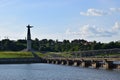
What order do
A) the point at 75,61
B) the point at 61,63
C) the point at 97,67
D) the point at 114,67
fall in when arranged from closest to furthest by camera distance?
1. the point at 114,67
2. the point at 97,67
3. the point at 75,61
4. the point at 61,63

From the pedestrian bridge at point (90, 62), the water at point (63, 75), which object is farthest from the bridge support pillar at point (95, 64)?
the water at point (63, 75)

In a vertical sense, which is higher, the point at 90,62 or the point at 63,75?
the point at 90,62

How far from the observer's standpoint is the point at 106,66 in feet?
382

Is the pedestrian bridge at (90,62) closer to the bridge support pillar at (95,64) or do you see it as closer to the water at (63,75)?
the bridge support pillar at (95,64)

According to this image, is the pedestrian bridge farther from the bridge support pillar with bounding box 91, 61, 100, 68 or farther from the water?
the water

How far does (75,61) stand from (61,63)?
1946 centimetres

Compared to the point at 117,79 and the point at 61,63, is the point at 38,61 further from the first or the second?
the point at 117,79

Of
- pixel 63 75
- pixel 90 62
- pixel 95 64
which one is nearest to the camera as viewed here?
pixel 63 75

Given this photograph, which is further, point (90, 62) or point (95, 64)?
point (90, 62)

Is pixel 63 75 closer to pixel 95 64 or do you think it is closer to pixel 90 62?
pixel 95 64

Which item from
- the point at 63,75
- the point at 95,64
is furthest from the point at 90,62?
the point at 63,75

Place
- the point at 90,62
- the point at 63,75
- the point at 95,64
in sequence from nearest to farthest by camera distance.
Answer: the point at 63,75, the point at 95,64, the point at 90,62

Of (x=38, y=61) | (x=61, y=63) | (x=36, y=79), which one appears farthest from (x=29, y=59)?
(x=36, y=79)

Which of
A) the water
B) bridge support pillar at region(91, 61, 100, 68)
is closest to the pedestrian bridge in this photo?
bridge support pillar at region(91, 61, 100, 68)
